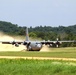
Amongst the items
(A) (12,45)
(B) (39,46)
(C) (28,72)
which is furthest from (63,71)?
(A) (12,45)

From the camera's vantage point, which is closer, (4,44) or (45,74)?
(45,74)

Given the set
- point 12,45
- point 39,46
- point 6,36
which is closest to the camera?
point 39,46

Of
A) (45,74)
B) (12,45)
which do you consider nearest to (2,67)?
(45,74)

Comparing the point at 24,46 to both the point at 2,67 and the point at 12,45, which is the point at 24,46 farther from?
the point at 2,67

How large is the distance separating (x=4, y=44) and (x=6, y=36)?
888 centimetres

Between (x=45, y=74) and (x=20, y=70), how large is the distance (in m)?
2.10

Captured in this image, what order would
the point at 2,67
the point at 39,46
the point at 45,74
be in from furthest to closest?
the point at 39,46, the point at 2,67, the point at 45,74

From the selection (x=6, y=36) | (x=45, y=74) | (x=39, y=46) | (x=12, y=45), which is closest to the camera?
(x=45, y=74)

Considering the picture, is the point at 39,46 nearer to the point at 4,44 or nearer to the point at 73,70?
the point at 4,44

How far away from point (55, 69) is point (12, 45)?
88.3 metres

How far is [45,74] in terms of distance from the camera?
26016 mm

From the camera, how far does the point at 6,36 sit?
126 m

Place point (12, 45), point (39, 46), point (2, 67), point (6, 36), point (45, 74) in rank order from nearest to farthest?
1. point (45, 74)
2. point (2, 67)
3. point (39, 46)
4. point (12, 45)
5. point (6, 36)

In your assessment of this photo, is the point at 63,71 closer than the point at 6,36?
Yes
